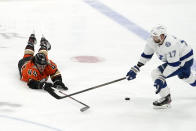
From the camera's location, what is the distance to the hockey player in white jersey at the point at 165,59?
390cm

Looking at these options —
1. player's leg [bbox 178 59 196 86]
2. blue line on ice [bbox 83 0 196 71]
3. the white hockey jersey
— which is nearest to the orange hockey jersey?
the white hockey jersey

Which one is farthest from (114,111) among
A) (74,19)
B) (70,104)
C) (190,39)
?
(74,19)

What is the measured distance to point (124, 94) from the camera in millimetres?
4453

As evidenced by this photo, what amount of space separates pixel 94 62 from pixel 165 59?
1.55 meters

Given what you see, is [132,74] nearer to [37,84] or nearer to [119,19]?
[37,84]

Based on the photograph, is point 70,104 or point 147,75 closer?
point 70,104

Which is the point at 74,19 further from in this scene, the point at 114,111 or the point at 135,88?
the point at 114,111

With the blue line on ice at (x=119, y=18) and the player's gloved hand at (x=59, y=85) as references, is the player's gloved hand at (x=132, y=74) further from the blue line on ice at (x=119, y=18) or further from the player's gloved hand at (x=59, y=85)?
the blue line on ice at (x=119, y=18)

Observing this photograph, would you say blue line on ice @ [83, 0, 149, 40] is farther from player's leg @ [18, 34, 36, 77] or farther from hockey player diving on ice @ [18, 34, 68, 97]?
hockey player diving on ice @ [18, 34, 68, 97]

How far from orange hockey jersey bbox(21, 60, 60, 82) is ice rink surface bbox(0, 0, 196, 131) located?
0.40 feet

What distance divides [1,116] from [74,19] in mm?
3995

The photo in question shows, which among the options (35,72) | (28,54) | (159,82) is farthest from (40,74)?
(159,82)

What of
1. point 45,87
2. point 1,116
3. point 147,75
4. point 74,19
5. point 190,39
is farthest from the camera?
point 74,19

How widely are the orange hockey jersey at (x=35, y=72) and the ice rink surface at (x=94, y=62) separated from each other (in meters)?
0.12
